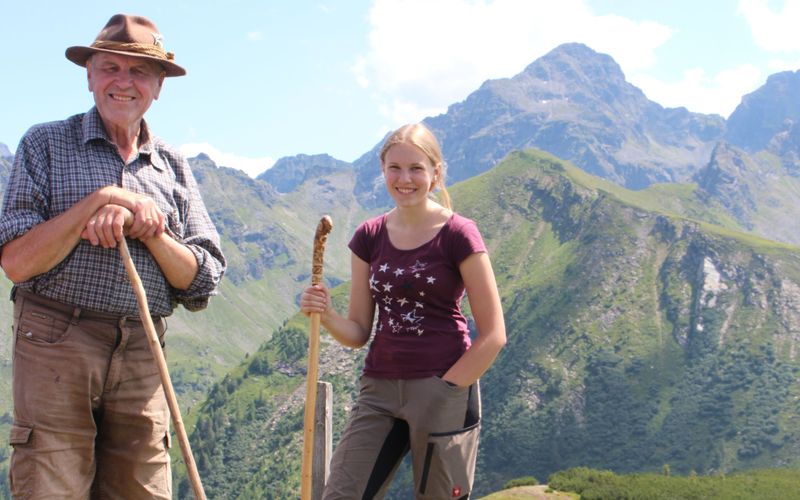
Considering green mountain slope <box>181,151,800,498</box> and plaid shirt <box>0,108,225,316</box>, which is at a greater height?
plaid shirt <box>0,108,225,316</box>

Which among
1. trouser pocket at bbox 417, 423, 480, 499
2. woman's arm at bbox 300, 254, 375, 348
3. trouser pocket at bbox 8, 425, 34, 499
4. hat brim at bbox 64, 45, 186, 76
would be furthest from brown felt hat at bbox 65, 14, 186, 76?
trouser pocket at bbox 417, 423, 480, 499

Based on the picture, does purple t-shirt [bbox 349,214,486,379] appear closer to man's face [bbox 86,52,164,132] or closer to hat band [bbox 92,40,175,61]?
man's face [bbox 86,52,164,132]

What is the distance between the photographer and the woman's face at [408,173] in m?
5.45

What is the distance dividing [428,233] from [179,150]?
76.5 inches

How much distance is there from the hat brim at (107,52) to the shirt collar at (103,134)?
0.34m

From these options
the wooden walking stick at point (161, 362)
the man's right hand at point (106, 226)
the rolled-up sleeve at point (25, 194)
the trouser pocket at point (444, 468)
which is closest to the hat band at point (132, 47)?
the rolled-up sleeve at point (25, 194)

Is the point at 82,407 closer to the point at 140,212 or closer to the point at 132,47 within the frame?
the point at 140,212

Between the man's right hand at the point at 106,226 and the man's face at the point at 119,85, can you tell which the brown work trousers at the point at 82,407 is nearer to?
the man's right hand at the point at 106,226

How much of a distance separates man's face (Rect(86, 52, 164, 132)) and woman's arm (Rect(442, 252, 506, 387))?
242cm

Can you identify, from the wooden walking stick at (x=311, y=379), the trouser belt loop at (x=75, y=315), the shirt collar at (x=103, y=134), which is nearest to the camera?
the wooden walking stick at (x=311, y=379)

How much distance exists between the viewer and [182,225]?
5.40m

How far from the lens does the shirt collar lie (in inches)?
197

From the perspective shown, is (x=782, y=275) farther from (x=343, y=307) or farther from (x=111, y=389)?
(x=111, y=389)

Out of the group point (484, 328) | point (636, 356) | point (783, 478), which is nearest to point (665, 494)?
point (783, 478)
